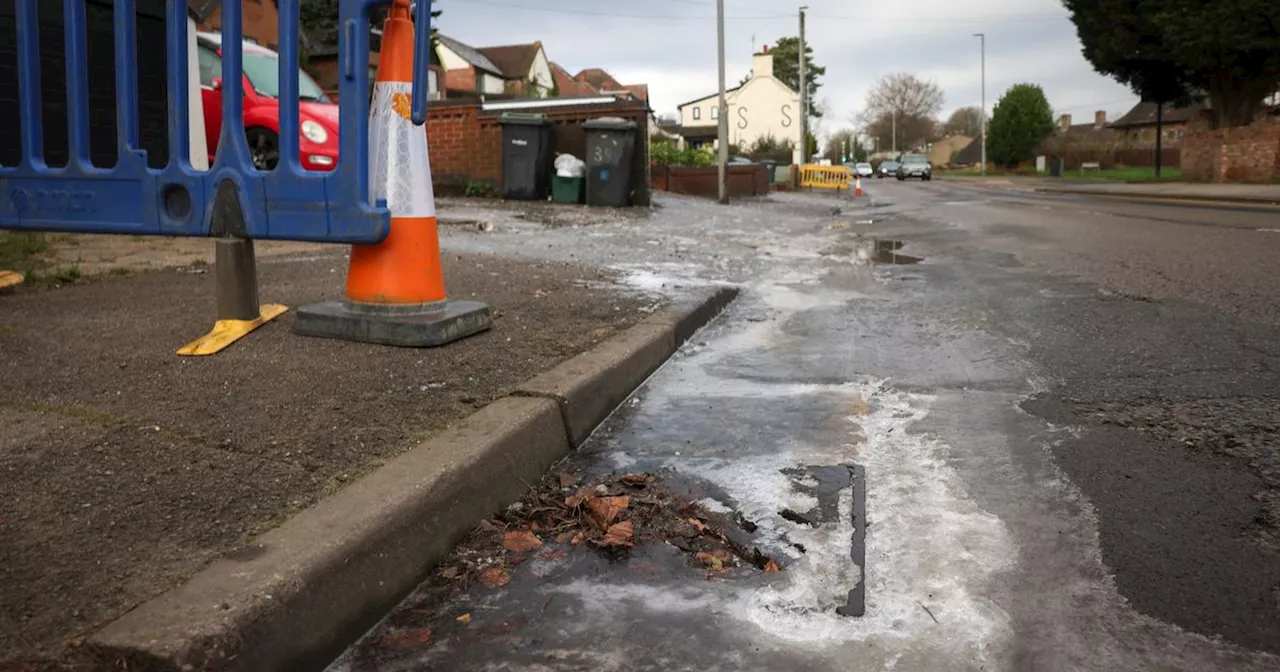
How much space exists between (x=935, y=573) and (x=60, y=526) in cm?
225

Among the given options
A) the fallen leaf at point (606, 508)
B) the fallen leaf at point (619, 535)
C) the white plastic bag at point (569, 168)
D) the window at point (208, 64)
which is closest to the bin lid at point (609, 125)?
the white plastic bag at point (569, 168)

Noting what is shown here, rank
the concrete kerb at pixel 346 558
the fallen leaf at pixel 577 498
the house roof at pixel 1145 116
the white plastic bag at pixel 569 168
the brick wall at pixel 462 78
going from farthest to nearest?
1. the house roof at pixel 1145 116
2. the brick wall at pixel 462 78
3. the white plastic bag at pixel 569 168
4. the fallen leaf at pixel 577 498
5. the concrete kerb at pixel 346 558

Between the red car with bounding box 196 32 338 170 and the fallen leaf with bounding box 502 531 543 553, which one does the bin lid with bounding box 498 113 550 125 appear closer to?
the red car with bounding box 196 32 338 170

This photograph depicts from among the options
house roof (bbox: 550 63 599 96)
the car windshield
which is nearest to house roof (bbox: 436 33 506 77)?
house roof (bbox: 550 63 599 96)

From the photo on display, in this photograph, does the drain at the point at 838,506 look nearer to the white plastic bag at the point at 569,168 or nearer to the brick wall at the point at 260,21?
the white plastic bag at the point at 569,168

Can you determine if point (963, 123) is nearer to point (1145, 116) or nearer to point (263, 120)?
point (1145, 116)

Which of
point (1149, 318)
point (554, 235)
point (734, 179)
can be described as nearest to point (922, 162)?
point (734, 179)

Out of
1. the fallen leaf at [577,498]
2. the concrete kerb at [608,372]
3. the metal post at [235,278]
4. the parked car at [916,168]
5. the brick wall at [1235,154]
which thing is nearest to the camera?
the fallen leaf at [577,498]

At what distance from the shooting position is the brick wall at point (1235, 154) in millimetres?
28359

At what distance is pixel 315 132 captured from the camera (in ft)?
35.7

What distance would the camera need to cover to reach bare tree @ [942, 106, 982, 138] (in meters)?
124

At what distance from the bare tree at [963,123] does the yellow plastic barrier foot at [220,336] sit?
419 ft

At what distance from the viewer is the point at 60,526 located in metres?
2.45

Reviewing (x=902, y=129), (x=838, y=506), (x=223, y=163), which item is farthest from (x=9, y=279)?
(x=902, y=129)
